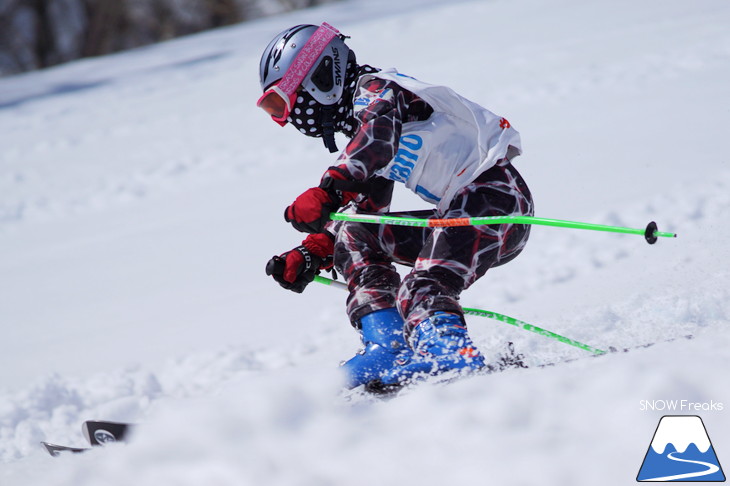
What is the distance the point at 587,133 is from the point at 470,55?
404cm

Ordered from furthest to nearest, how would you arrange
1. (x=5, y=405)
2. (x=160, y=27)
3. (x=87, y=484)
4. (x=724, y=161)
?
1. (x=160, y=27)
2. (x=724, y=161)
3. (x=5, y=405)
4. (x=87, y=484)

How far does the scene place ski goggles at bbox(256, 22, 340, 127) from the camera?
2.79 metres

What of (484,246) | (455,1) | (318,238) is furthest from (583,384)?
(455,1)

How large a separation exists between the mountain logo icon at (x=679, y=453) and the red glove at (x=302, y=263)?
1.60m

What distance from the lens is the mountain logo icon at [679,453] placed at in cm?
158

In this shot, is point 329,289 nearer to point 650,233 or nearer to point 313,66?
point 313,66

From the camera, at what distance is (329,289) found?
16.8 ft

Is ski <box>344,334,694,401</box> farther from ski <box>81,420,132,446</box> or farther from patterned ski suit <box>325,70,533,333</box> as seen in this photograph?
ski <box>81,420,132,446</box>

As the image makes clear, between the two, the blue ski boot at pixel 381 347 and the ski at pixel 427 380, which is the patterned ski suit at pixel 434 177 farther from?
the ski at pixel 427 380

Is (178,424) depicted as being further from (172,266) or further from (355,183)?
(172,266)

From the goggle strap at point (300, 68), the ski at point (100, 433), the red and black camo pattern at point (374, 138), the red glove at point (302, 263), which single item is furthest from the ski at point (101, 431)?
the goggle strap at point (300, 68)

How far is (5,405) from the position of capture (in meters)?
3.82

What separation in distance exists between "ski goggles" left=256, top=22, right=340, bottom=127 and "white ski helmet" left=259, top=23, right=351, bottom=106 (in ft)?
0.04

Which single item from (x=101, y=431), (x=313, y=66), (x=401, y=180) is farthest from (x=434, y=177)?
(x=101, y=431)
